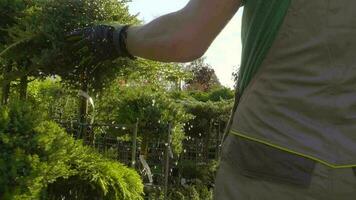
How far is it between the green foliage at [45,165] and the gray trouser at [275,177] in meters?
1.88

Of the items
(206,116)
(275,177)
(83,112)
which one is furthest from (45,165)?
(206,116)

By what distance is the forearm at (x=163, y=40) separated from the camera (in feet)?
4.65

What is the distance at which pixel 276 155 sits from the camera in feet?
4.31

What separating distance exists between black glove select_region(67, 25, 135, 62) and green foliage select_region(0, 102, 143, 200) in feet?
5.30

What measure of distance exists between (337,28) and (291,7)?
4.3 inches

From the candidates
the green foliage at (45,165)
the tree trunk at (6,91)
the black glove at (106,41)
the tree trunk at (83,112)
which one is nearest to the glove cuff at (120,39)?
the black glove at (106,41)

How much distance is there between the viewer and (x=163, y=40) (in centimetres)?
143

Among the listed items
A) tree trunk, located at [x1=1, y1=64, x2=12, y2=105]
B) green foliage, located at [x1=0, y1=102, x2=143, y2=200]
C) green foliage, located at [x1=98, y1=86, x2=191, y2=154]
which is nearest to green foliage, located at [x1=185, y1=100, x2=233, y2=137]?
green foliage, located at [x1=98, y1=86, x2=191, y2=154]

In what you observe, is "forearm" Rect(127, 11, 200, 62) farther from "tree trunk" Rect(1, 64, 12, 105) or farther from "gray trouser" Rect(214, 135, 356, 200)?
"tree trunk" Rect(1, 64, 12, 105)

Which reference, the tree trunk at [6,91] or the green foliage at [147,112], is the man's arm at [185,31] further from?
the green foliage at [147,112]

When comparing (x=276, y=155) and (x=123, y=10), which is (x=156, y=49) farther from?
(x=123, y=10)

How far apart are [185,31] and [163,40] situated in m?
0.06

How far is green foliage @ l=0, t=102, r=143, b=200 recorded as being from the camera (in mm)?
3043

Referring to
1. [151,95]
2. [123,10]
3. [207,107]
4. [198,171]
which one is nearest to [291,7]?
[123,10]
